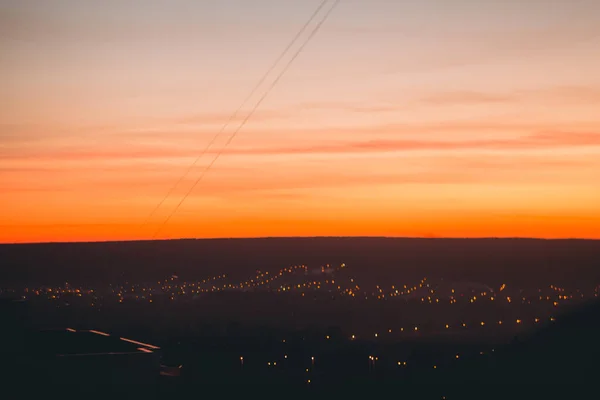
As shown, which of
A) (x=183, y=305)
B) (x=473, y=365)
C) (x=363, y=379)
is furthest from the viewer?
(x=183, y=305)

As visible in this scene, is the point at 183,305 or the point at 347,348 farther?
the point at 183,305

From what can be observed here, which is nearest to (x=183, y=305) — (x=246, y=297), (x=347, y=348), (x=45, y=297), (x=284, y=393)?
(x=246, y=297)

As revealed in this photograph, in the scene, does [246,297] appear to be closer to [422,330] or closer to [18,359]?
[422,330]

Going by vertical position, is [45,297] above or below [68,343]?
above

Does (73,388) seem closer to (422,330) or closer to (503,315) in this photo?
(422,330)

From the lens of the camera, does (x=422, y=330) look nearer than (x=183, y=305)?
Yes

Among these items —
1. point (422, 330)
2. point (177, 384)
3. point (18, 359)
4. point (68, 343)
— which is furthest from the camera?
point (422, 330)

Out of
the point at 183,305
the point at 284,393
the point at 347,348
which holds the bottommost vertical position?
the point at 284,393

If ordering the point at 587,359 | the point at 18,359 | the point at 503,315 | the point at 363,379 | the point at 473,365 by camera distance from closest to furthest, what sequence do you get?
the point at 18,359, the point at 587,359, the point at 363,379, the point at 473,365, the point at 503,315

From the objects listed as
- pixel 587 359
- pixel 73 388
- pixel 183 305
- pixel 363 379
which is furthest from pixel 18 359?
pixel 183 305

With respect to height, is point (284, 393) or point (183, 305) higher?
point (183, 305)
